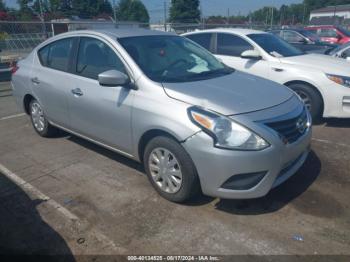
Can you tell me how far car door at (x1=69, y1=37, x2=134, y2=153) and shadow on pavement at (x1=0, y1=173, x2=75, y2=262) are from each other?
105 centimetres

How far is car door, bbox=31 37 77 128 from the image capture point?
14.4ft

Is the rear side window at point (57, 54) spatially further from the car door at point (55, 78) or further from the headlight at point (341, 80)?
the headlight at point (341, 80)

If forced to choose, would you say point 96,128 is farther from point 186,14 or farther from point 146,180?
point 186,14

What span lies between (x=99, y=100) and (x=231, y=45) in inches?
147

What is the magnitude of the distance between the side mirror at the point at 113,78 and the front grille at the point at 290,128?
5.01 feet

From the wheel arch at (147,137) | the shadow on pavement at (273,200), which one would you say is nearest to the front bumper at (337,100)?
the shadow on pavement at (273,200)

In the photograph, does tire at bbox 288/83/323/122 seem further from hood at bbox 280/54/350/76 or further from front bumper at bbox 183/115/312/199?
front bumper at bbox 183/115/312/199

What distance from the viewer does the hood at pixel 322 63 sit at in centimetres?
551

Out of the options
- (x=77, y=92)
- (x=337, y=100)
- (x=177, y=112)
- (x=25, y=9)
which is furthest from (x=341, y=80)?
(x=25, y=9)

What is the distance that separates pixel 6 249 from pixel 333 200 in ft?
10.2

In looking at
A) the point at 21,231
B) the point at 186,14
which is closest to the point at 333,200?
the point at 21,231

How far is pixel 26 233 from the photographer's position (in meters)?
2.98

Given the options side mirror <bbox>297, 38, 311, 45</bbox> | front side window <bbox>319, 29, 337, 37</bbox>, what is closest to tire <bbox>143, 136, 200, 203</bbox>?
side mirror <bbox>297, 38, 311, 45</bbox>

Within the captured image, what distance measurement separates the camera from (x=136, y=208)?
130 inches
